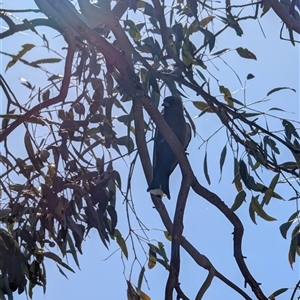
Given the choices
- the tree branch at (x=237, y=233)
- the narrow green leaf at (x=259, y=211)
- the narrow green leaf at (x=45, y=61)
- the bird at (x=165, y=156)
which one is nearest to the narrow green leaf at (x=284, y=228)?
the narrow green leaf at (x=259, y=211)

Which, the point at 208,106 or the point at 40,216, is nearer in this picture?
the point at 40,216

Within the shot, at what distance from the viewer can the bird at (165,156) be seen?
1698 millimetres

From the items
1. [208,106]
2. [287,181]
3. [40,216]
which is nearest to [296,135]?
[287,181]

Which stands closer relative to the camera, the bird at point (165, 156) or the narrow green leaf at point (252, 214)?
the bird at point (165, 156)

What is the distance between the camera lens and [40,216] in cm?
165

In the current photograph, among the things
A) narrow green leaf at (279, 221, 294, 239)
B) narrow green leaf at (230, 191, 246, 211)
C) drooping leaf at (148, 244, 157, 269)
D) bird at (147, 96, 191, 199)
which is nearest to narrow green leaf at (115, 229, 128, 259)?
drooping leaf at (148, 244, 157, 269)

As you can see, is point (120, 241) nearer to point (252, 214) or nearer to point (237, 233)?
point (252, 214)

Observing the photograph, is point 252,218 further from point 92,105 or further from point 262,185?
point 92,105

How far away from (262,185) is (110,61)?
0.71m

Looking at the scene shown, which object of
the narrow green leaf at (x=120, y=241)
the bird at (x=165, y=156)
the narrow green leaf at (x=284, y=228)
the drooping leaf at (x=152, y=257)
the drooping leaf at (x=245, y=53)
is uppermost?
the drooping leaf at (x=245, y=53)

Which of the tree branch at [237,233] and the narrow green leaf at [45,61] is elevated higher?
the narrow green leaf at [45,61]

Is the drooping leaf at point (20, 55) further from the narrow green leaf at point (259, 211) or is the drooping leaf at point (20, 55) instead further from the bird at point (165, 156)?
the narrow green leaf at point (259, 211)

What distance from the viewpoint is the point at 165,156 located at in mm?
1831

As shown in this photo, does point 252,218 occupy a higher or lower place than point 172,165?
lower
